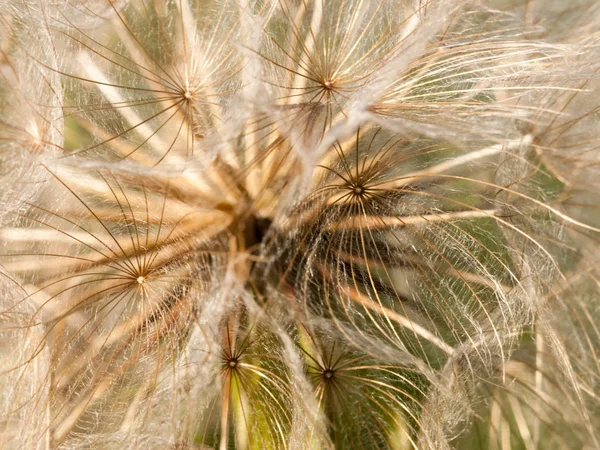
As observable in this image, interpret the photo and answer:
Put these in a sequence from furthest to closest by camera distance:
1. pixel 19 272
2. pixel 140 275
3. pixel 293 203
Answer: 1. pixel 19 272
2. pixel 140 275
3. pixel 293 203

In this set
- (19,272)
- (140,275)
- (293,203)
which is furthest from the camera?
(19,272)

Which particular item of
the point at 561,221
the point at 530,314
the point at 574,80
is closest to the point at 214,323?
Result: the point at 530,314

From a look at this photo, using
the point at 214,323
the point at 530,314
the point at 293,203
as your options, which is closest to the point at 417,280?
the point at 530,314

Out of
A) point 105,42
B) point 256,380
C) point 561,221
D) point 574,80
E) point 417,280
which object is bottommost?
point 256,380

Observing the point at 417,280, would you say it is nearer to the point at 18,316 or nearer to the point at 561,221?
the point at 561,221

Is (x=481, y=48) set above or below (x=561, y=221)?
above

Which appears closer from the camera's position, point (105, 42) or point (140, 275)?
point (140, 275)
